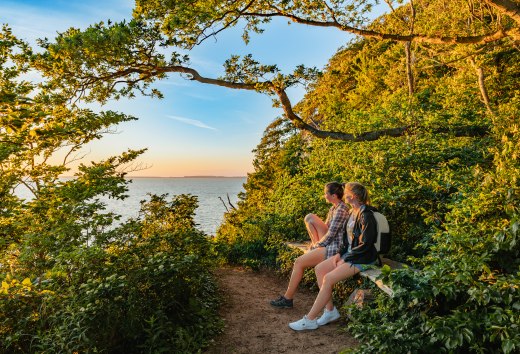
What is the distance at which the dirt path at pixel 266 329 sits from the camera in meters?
4.32

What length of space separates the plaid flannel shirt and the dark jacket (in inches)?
22.6

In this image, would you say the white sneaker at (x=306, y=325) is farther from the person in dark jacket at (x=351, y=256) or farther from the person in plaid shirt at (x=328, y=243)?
the person in plaid shirt at (x=328, y=243)

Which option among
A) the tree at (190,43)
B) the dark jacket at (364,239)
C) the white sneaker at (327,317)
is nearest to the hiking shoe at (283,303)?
the white sneaker at (327,317)

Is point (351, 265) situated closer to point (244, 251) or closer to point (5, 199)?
point (244, 251)

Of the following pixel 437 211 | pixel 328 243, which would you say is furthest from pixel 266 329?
pixel 437 211

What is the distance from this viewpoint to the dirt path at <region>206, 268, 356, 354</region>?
4319 mm

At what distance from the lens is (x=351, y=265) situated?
457cm

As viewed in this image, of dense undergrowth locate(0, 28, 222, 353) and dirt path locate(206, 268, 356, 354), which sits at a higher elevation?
dense undergrowth locate(0, 28, 222, 353)

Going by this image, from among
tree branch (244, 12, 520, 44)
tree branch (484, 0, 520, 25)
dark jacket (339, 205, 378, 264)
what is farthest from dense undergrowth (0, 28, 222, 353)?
tree branch (484, 0, 520, 25)

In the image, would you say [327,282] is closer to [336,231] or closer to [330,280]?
[330,280]

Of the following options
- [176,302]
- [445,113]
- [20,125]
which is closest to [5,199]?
[20,125]

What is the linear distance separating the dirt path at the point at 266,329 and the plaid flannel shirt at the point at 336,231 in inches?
40.4

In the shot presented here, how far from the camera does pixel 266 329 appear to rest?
4.88 m

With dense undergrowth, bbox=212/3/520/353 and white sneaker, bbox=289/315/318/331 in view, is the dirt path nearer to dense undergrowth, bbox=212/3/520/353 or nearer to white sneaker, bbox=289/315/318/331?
Answer: white sneaker, bbox=289/315/318/331
